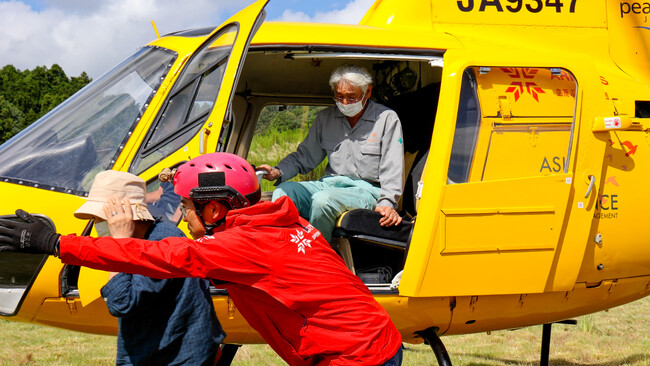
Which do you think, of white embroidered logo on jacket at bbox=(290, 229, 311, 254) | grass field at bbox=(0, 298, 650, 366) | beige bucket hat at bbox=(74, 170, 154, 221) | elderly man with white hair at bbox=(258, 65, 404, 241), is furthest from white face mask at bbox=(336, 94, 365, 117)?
grass field at bbox=(0, 298, 650, 366)

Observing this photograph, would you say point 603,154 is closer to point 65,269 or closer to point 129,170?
point 129,170

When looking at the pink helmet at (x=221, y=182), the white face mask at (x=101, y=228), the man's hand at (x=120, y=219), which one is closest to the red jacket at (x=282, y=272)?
the pink helmet at (x=221, y=182)

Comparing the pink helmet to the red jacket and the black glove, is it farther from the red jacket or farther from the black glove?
the black glove

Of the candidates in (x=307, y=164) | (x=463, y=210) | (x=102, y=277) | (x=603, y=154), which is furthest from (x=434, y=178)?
(x=102, y=277)

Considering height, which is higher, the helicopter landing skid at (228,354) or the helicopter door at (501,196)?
the helicopter door at (501,196)

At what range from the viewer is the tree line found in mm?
29156

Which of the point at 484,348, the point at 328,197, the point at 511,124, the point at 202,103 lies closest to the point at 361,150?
the point at 328,197

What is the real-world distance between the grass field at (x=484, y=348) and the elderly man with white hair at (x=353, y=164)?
6.51ft

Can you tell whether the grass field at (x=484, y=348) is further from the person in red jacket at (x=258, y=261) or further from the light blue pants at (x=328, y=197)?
the person in red jacket at (x=258, y=261)

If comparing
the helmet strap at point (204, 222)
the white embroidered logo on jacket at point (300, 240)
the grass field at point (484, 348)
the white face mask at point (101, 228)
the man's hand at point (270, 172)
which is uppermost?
the helmet strap at point (204, 222)

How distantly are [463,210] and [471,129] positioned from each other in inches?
17.3

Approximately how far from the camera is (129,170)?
336 cm

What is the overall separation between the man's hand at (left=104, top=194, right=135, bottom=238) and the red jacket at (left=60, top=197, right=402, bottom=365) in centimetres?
40

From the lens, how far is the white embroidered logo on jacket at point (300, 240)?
7.33ft
